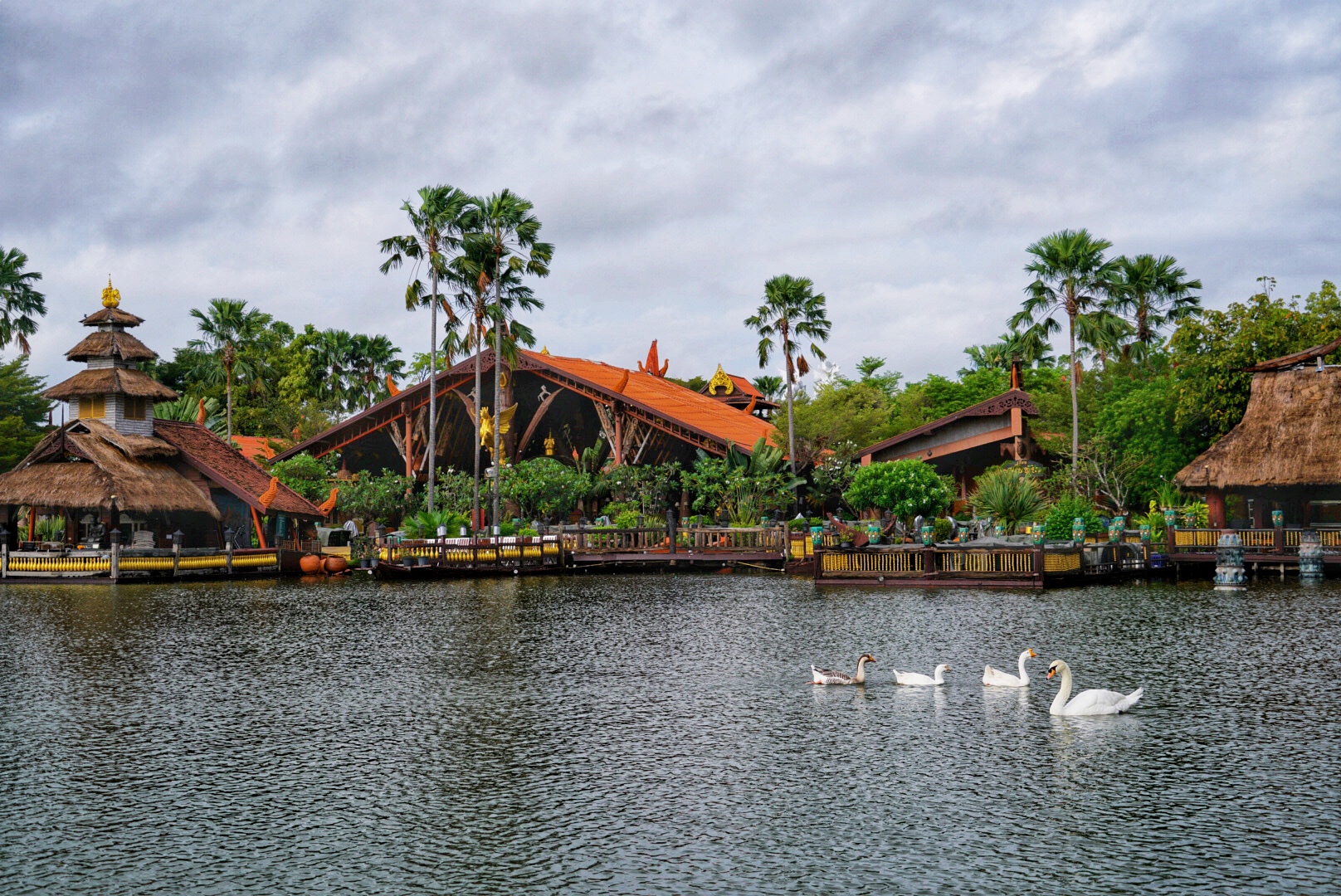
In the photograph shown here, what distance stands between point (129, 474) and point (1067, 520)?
115 ft

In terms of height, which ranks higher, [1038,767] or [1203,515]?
[1203,515]

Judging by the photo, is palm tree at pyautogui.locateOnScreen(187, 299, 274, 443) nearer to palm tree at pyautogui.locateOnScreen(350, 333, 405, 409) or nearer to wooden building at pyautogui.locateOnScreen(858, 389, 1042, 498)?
palm tree at pyautogui.locateOnScreen(350, 333, 405, 409)

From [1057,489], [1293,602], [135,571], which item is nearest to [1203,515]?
[1057,489]

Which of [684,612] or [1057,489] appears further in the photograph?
[1057,489]

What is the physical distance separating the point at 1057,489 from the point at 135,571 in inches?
1434

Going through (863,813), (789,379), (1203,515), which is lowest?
(863,813)

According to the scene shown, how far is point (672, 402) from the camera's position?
58.6 m

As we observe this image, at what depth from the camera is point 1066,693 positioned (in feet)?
51.1

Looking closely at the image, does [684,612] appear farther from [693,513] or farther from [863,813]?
[693,513]

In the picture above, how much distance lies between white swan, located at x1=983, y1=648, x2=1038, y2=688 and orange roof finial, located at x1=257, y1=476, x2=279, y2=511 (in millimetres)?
38099

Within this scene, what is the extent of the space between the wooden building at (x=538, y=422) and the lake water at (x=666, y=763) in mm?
30405

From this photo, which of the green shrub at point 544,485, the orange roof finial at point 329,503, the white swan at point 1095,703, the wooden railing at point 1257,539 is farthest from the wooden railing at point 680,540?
the white swan at point 1095,703

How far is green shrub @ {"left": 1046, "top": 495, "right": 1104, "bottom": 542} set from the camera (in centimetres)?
4006

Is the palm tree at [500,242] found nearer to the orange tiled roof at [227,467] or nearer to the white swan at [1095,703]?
the orange tiled roof at [227,467]
